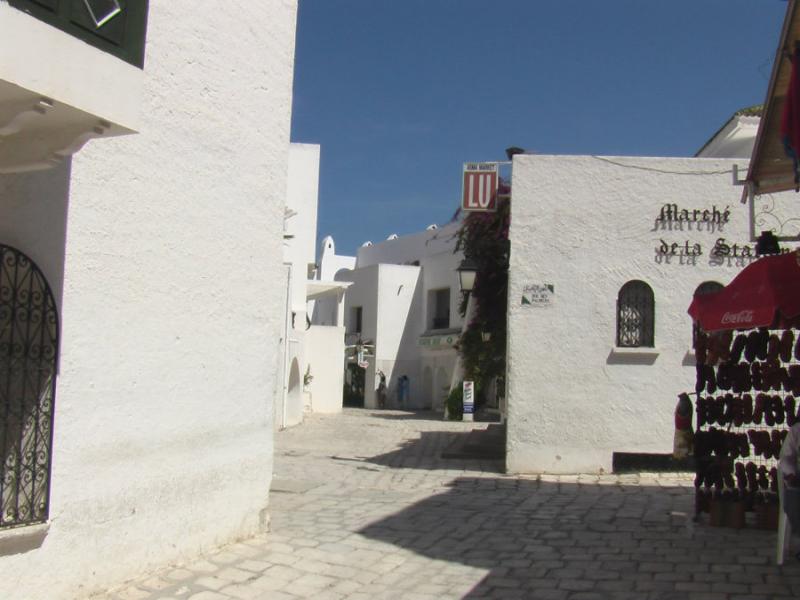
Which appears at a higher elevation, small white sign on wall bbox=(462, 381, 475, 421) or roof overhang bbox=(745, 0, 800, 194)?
roof overhang bbox=(745, 0, 800, 194)

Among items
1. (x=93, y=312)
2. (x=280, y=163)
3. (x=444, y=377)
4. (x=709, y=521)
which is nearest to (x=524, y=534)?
(x=709, y=521)

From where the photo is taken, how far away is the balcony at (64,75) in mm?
4609

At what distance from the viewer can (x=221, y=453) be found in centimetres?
770

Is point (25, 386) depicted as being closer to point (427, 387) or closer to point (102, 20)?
point (102, 20)

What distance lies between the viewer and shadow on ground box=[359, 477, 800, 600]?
6.99m

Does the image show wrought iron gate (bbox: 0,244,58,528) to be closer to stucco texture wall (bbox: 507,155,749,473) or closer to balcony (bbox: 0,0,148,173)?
balcony (bbox: 0,0,148,173)

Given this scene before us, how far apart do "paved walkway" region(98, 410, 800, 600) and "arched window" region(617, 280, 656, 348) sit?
1.88 metres

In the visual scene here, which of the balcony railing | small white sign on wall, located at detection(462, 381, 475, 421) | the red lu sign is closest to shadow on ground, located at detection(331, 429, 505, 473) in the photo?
the red lu sign

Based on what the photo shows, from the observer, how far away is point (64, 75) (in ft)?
15.8

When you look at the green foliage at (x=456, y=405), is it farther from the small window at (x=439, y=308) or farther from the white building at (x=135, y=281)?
the white building at (x=135, y=281)

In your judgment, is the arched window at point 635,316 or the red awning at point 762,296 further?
the arched window at point 635,316

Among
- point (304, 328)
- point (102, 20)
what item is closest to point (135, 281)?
point (102, 20)

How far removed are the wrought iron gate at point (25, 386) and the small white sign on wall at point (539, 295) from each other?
26.9 feet

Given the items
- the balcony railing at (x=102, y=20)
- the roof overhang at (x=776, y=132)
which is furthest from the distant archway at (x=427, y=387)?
the balcony railing at (x=102, y=20)
